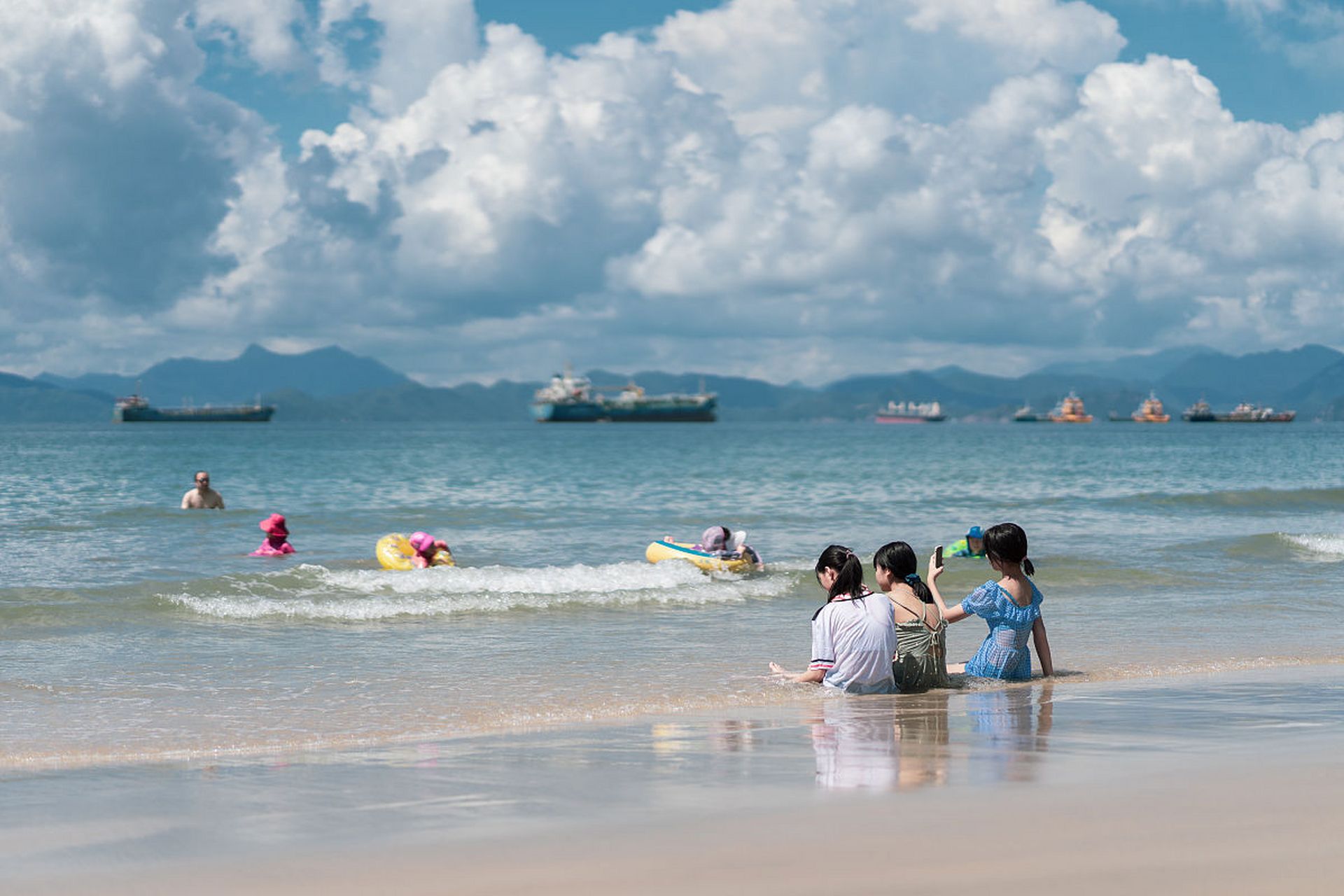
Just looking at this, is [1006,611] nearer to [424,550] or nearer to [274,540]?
[424,550]

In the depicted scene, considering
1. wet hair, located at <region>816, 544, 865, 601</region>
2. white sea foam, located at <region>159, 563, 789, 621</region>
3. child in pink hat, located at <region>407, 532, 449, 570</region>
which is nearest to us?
wet hair, located at <region>816, 544, 865, 601</region>

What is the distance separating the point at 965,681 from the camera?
895 centimetres

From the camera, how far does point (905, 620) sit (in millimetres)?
8625

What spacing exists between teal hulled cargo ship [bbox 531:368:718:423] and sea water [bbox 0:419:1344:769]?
145106mm

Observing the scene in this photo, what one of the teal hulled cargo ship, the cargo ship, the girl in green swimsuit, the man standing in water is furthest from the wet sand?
the cargo ship

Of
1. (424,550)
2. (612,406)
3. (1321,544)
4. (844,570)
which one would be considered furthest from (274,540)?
(612,406)

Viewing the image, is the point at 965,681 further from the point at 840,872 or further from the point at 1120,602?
the point at 1120,602

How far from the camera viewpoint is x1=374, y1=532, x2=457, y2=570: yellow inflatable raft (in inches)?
692

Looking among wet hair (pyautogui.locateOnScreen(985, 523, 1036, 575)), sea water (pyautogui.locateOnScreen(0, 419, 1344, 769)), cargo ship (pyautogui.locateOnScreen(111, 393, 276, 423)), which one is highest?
cargo ship (pyautogui.locateOnScreen(111, 393, 276, 423))

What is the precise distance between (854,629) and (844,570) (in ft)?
1.56

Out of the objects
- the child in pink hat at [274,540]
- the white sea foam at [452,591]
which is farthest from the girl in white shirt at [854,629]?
the child in pink hat at [274,540]

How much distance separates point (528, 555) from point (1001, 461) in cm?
4716

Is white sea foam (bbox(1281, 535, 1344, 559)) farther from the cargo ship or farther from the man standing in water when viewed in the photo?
the cargo ship

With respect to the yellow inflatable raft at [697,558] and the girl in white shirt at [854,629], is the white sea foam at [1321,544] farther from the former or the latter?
the girl in white shirt at [854,629]
